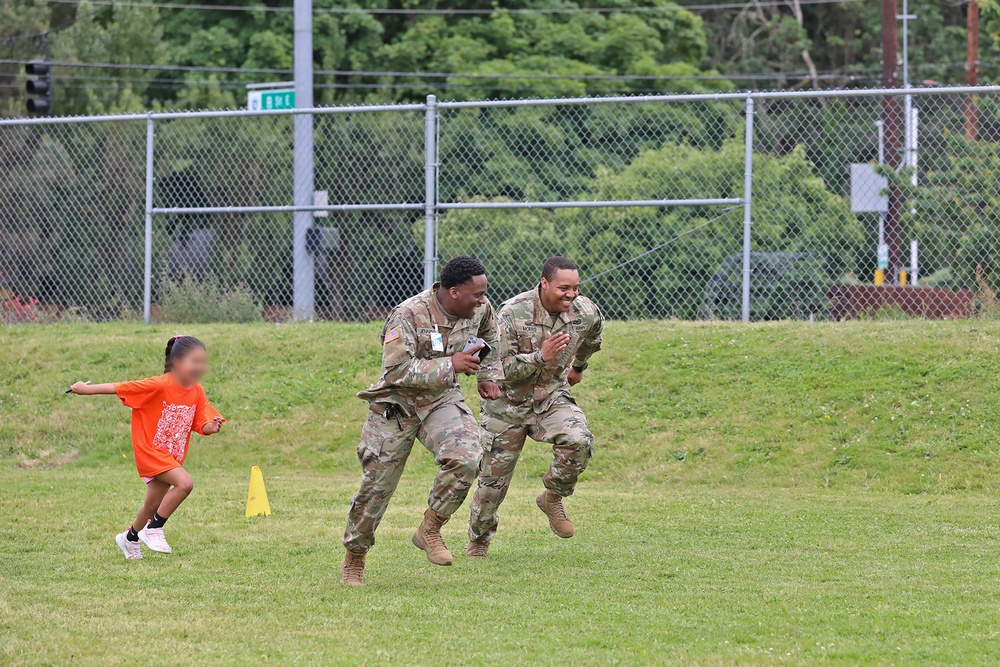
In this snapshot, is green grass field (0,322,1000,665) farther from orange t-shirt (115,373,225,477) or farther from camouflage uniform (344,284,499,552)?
orange t-shirt (115,373,225,477)

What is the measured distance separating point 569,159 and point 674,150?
421 centimetres

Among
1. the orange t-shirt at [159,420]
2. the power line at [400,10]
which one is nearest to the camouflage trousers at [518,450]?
the orange t-shirt at [159,420]

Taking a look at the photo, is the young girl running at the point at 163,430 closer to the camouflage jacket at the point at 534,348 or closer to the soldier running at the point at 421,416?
the soldier running at the point at 421,416

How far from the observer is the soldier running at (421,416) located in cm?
705

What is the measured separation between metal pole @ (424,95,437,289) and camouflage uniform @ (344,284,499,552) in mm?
6093

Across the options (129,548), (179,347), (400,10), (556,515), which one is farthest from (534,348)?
(400,10)

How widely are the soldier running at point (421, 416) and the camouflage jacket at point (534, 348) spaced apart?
735 millimetres

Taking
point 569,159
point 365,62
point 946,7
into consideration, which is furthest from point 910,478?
point 946,7

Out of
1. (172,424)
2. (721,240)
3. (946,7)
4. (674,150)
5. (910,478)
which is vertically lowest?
(910,478)

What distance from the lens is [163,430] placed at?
8.22 meters

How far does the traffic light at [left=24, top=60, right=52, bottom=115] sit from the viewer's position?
20875 millimetres

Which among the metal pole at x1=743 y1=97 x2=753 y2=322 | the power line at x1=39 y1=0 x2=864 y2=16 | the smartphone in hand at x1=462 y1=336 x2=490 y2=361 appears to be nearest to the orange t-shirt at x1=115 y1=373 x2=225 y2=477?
the smartphone in hand at x1=462 y1=336 x2=490 y2=361

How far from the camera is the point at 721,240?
1349cm

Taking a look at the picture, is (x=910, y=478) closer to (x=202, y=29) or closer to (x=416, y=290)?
Result: (x=416, y=290)
